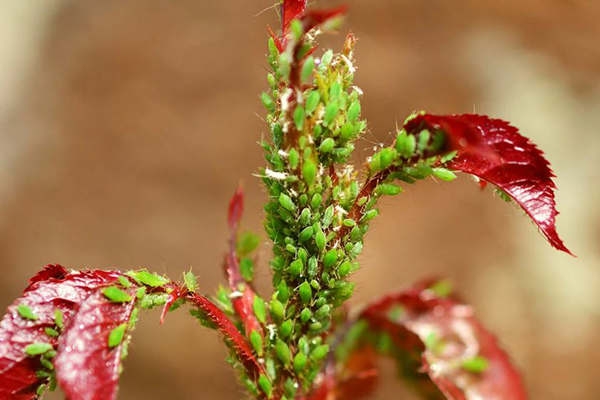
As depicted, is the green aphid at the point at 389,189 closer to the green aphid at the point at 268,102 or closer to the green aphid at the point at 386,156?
the green aphid at the point at 386,156

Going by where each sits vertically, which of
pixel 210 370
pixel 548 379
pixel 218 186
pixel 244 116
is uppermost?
pixel 244 116

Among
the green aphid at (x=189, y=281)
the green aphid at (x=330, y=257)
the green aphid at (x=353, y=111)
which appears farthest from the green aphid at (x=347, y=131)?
the green aphid at (x=189, y=281)

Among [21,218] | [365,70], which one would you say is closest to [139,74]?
[21,218]

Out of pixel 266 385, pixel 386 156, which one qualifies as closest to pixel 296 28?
pixel 386 156

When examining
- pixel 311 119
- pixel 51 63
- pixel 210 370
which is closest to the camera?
pixel 311 119

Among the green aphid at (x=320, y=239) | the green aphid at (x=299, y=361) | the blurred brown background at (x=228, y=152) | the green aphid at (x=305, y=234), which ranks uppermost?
the blurred brown background at (x=228, y=152)

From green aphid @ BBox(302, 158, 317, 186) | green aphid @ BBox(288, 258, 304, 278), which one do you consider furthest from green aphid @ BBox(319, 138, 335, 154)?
green aphid @ BBox(288, 258, 304, 278)

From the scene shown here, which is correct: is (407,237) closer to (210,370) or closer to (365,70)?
(365,70)
